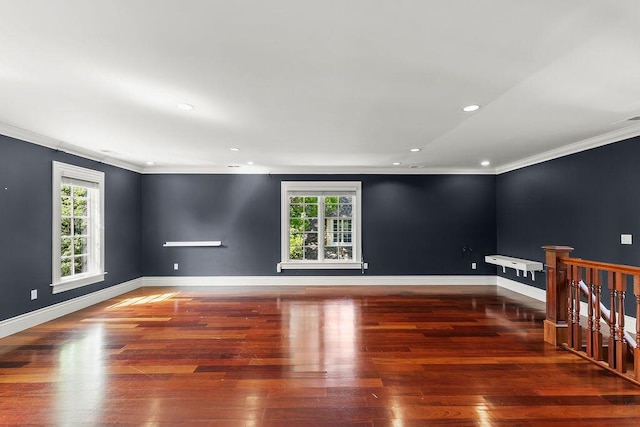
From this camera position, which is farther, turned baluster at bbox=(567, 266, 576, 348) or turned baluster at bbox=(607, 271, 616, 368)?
Result: turned baluster at bbox=(567, 266, 576, 348)

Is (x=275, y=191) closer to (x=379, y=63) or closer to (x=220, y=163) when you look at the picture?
(x=220, y=163)

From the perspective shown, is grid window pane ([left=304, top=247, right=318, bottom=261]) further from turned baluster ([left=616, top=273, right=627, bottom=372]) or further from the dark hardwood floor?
turned baluster ([left=616, top=273, right=627, bottom=372])

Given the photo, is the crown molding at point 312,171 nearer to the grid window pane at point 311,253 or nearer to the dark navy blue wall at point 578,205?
the dark navy blue wall at point 578,205

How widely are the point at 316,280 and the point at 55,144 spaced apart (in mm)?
4759

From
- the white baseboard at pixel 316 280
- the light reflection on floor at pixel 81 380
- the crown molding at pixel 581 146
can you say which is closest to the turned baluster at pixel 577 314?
the crown molding at pixel 581 146

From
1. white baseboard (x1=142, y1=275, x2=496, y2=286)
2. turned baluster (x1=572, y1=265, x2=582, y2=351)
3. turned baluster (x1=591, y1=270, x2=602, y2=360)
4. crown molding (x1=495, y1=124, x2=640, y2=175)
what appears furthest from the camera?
white baseboard (x1=142, y1=275, x2=496, y2=286)

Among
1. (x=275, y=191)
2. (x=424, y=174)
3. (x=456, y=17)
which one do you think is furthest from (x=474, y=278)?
(x=456, y=17)

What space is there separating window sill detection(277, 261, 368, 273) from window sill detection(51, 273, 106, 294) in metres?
3.09

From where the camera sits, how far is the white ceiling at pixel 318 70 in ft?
5.64

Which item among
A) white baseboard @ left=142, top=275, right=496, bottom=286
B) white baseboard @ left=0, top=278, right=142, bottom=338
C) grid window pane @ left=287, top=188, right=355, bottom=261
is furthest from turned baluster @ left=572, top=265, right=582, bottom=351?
white baseboard @ left=0, top=278, right=142, bottom=338

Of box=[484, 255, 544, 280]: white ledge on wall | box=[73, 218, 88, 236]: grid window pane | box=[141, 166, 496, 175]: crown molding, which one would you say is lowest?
box=[484, 255, 544, 280]: white ledge on wall

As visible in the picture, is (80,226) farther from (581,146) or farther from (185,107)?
(581,146)

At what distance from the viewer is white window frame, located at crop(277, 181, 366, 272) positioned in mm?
6621

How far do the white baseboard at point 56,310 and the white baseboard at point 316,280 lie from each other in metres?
0.84
